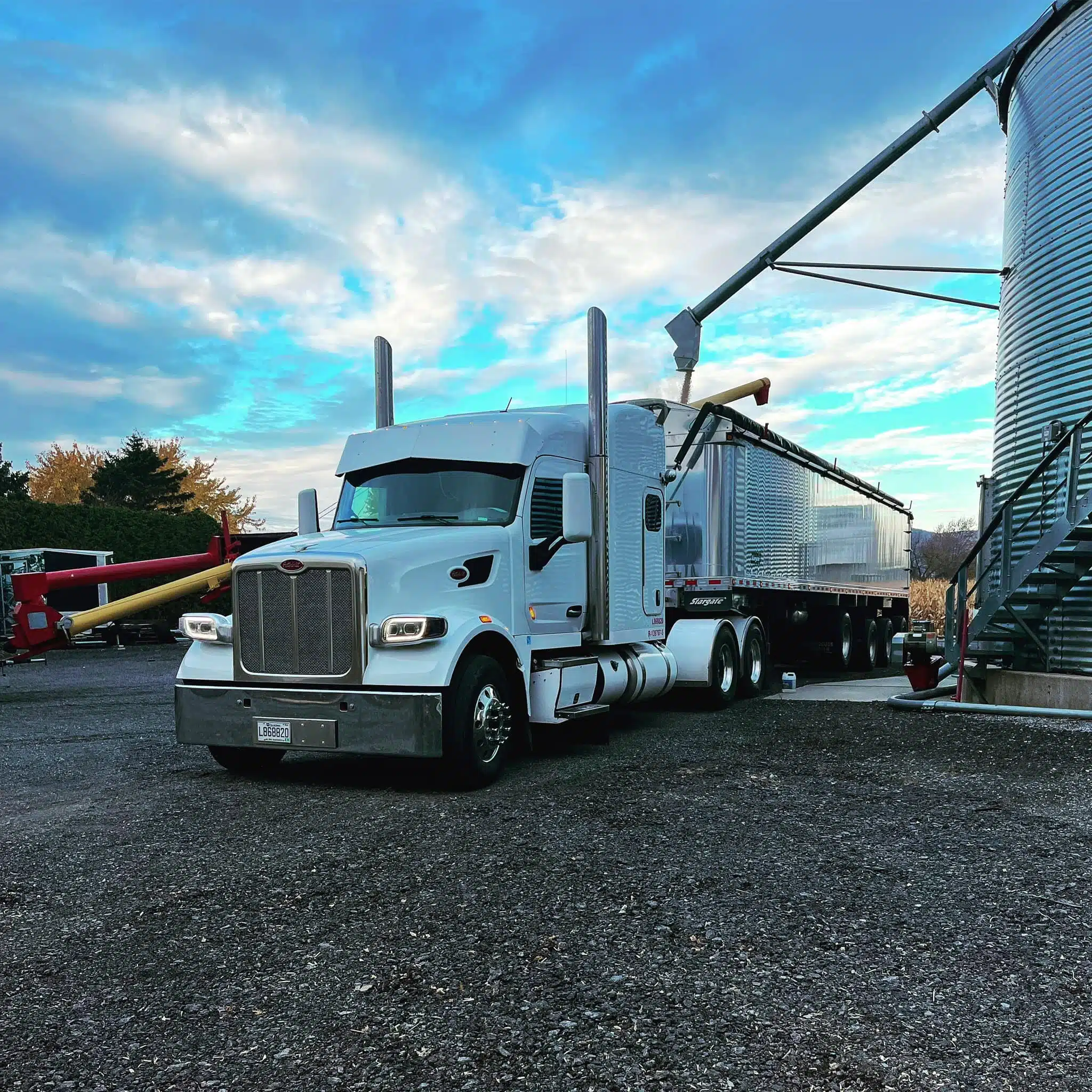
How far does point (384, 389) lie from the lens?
957 cm

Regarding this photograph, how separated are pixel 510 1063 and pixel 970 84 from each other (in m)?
14.9

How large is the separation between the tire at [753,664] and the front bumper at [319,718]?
6.51 metres

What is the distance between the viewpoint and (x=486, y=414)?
8875 millimetres

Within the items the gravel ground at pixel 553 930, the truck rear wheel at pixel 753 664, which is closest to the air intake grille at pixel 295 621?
the gravel ground at pixel 553 930

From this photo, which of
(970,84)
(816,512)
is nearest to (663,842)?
(816,512)

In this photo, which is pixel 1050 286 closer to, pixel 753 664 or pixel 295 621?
pixel 753 664

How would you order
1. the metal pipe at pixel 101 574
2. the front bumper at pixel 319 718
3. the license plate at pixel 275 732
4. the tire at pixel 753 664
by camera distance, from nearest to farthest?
1. the front bumper at pixel 319 718
2. the license plate at pixel 275 732
3. the tire at pixel 753 664
4. the metal pipe at pixel 101 574

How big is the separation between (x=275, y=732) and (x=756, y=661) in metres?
7.56

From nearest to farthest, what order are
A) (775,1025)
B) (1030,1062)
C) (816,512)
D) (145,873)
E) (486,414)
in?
(1030,1062) < (775,1025) < (145,873) < (486,414) < (816,512)

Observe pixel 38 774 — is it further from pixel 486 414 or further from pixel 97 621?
pixel 97 621

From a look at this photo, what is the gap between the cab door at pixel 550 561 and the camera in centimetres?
787

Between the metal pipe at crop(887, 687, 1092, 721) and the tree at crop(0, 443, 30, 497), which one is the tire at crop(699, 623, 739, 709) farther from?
the tree at crop(0, 443, 30, 497)

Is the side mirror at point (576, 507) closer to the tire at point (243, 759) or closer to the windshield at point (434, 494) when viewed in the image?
the windshield at point (434, 494)

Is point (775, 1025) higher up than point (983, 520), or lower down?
lower down
